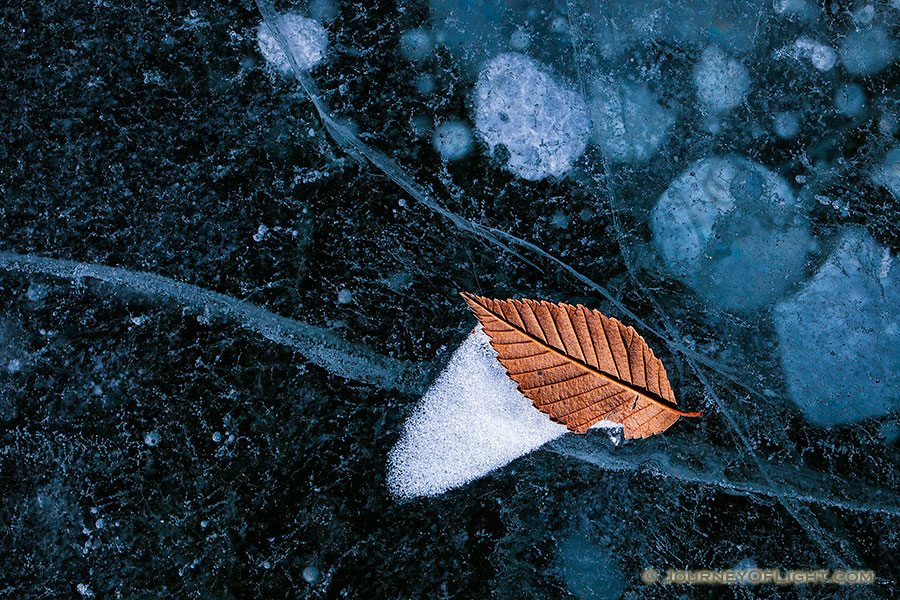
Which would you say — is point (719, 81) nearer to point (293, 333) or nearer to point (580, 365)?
point (580, 365)

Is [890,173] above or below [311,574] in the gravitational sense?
above

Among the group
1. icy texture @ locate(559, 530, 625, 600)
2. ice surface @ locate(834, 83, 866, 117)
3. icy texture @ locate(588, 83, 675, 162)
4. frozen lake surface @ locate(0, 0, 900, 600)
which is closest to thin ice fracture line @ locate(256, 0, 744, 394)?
frozen lake surface @ locate(0, 0, 900, 600)

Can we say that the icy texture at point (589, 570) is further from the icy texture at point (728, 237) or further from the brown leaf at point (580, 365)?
the icy texture at point (728, 237)

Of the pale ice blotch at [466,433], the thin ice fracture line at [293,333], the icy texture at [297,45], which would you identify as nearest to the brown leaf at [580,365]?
the pale ice blotch at [466,433]

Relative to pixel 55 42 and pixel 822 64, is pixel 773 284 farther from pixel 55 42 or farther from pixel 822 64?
pixel 55 42

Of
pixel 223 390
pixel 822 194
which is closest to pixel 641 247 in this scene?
pixel 822 194

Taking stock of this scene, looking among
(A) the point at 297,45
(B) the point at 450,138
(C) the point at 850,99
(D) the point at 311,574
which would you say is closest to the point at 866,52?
(C) the point at 850,99

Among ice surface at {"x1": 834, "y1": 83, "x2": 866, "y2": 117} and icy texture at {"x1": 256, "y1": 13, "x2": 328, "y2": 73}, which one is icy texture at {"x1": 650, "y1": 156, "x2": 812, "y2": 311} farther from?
icy texture at {"x1": 256, "y1": 13, "x2": 328, "y2": 73}
